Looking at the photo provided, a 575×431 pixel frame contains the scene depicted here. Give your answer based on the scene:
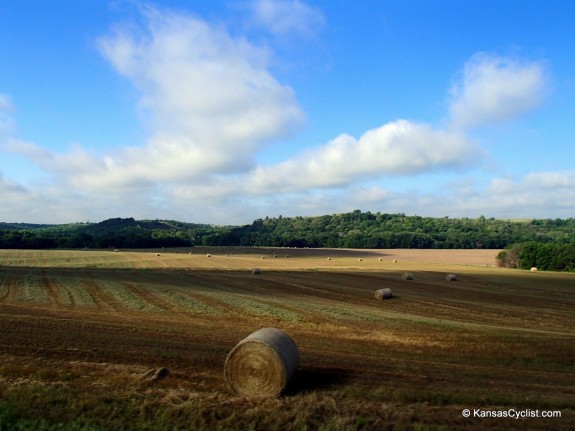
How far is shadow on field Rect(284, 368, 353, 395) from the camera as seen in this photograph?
10.1 meters

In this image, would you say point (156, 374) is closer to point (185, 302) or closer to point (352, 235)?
point (185, 302)

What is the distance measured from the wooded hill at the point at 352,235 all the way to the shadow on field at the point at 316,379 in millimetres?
77149

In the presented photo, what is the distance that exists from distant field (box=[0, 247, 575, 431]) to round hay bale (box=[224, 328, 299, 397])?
14.2 inches

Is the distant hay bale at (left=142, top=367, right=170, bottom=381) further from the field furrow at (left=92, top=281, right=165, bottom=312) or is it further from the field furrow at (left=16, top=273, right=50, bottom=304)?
the field furrow at (left=16, top=273, right=50, bottom=304)

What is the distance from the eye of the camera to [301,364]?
12.1m

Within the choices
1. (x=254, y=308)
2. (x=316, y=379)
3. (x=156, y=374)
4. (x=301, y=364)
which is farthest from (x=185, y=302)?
(x=316, y=379)

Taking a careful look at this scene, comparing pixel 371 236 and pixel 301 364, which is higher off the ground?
pixel 371 236

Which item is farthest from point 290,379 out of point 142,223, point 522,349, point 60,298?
point 142,223

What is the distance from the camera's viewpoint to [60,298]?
24391mm

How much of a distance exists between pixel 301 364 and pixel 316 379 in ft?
4.40

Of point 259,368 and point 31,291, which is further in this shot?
point 31,291

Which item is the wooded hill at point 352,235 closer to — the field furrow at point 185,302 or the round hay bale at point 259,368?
the field furrow at point 185,302

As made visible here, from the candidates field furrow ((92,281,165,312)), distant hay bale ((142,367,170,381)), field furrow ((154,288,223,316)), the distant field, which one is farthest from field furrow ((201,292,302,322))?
distant hay bale ((142,367,170,381))

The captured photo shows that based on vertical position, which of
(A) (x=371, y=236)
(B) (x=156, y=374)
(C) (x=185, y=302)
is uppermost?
(A) (x=371, y=236)
